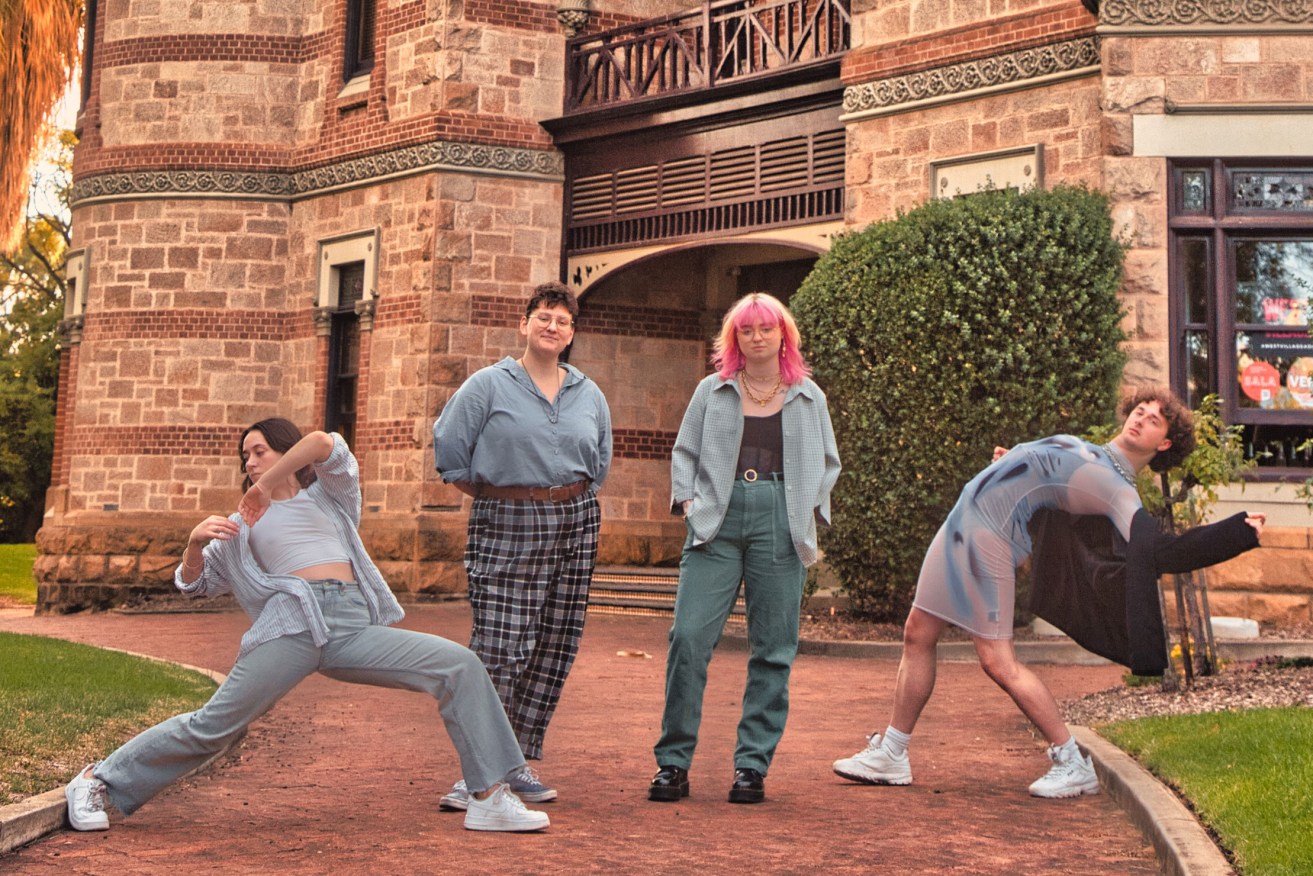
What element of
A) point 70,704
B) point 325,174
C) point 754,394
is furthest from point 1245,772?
point 325,174

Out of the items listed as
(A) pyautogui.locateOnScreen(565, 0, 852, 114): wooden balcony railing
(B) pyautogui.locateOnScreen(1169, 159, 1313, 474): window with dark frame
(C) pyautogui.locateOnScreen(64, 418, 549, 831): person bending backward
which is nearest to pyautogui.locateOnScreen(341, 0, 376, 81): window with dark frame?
(A) pyautogui.locateOnScreen(565, 0, 852, 114): wooden balcony railing

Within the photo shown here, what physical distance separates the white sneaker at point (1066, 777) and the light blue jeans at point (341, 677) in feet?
7.07

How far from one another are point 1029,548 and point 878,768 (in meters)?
1.10

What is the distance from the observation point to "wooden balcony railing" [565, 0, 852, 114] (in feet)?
51.2

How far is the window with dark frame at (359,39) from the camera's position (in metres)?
19.3

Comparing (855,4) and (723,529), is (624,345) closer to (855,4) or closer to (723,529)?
(855,4)

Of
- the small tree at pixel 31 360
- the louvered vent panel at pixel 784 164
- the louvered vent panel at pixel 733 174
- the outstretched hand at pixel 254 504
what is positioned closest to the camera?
the outstretched hand at pixel 254 504

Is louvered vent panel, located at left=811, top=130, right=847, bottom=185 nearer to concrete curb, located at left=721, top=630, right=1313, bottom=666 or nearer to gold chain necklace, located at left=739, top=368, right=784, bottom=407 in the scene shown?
concrete curb, located at left=721, top=630, right=1313, bottom=666

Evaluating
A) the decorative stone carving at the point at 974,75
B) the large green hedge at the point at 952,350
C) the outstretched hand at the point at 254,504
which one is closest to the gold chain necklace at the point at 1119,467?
the outstretched hand at the point at 254,504

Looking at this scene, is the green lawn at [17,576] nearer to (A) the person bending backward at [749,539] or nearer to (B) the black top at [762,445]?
(A) the person bending backward at [749,539]

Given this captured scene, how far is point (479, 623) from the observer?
20.6 ft

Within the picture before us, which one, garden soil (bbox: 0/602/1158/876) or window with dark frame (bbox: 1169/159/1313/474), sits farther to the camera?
window with dark frame (bbox: 1169/159/1313/474)

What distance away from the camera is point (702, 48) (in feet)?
55.0

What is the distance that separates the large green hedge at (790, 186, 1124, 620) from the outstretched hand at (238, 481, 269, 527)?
24.7 feet
